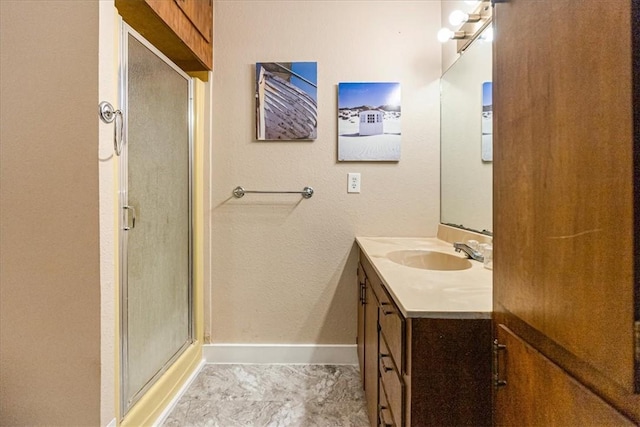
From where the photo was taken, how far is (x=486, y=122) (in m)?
1.41

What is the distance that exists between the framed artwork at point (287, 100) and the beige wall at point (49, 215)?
38.8 inches

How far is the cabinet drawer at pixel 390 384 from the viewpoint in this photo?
2.67 feet

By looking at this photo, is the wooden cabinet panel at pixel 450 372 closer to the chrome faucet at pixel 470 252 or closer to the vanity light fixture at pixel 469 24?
the chrome faucet at pixel 470 252

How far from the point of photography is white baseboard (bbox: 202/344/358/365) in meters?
1.95

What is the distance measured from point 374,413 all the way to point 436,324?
26.1 inches

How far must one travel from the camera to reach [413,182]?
195cm

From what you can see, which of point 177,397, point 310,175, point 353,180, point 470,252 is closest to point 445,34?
point 353,180

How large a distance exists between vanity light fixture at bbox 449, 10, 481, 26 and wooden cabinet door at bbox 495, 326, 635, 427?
148 centimetres

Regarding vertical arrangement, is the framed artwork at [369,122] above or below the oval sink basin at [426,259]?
above

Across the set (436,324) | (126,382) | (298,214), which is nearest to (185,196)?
(298,214)

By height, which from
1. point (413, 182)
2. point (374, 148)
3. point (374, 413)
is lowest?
point (374, 413)

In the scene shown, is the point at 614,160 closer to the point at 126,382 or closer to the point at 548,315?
the point at 548,315

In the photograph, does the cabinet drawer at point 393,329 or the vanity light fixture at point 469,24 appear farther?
the vanity light fixture at point 469,24

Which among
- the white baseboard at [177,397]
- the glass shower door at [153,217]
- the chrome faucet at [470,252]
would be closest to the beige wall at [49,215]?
the glass shower door at [153,217]
